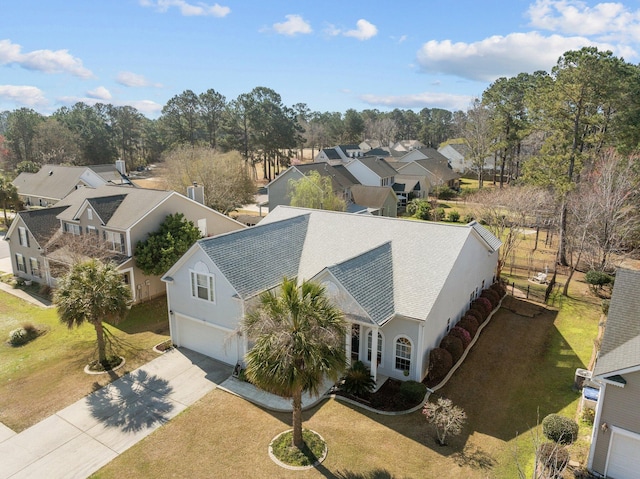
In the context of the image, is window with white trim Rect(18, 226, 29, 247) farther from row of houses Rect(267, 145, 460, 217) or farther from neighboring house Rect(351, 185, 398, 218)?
neighboring house Rect(351, 185, 398, 218)

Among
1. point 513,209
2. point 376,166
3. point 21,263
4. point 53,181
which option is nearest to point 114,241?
point 21,263

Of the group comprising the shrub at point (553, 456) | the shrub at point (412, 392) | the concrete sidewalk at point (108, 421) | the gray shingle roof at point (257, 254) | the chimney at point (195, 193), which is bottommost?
the concrete sidewalk at point (108, 421)

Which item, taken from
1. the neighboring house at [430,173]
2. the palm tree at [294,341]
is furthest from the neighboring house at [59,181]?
the palm tree at [294,341]

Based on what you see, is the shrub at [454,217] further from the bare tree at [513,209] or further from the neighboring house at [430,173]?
the bare tree at [513,209]

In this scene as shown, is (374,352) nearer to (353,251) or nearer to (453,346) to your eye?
(453,346)

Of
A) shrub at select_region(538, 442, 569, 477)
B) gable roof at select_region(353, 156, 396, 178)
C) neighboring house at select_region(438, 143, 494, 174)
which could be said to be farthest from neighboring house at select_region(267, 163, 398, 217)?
neighboring house at select_region(438, 143, 494, 174)

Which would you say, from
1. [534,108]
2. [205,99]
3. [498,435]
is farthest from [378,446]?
[205,99]
